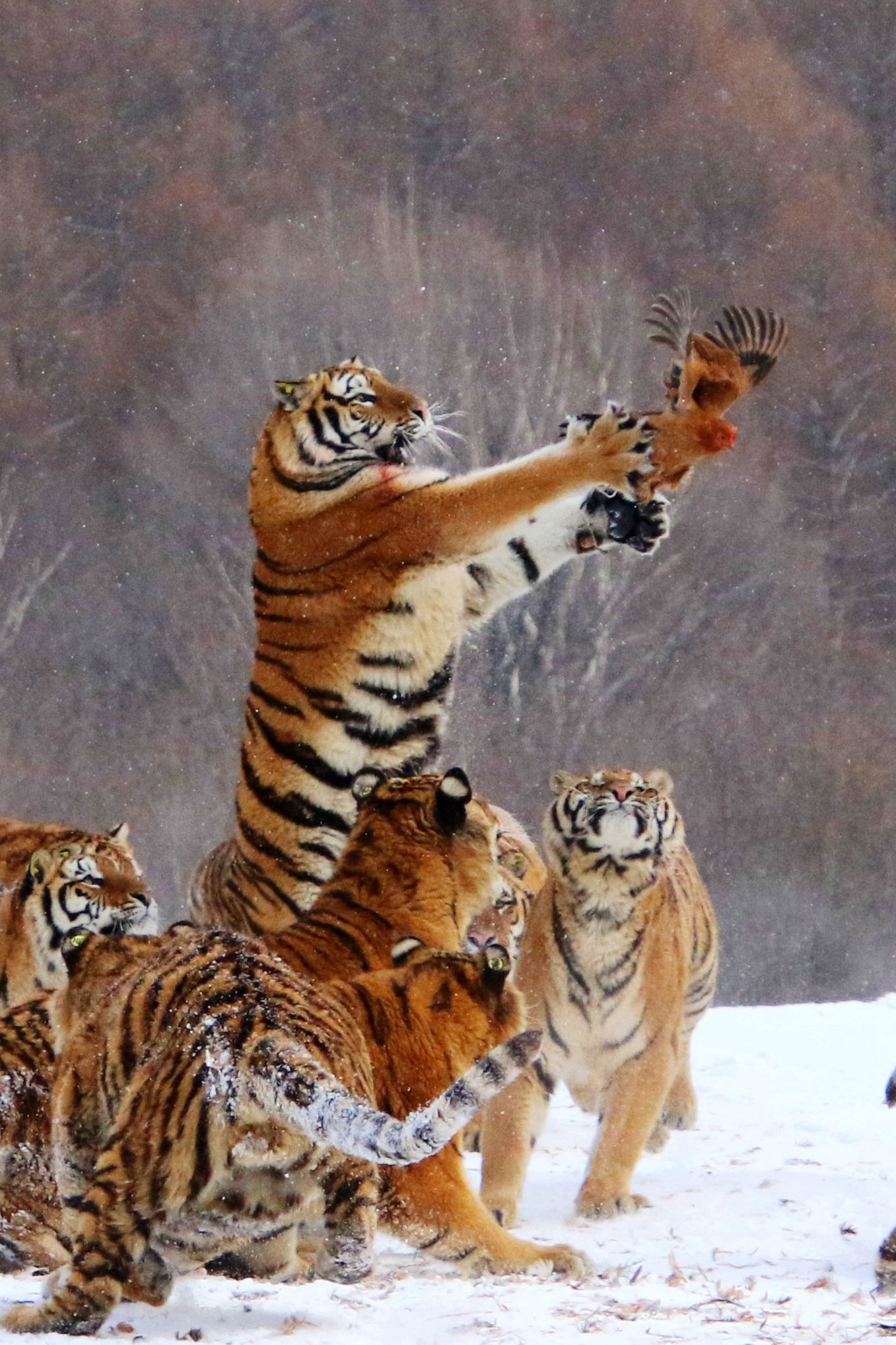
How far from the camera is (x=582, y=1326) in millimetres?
2887

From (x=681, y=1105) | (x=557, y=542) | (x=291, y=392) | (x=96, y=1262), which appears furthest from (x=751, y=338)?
(x=96, y=1262)

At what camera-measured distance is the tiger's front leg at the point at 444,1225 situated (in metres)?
3.45

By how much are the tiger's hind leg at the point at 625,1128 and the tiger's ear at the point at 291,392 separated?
5.54 feet

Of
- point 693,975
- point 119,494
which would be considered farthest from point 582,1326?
point 119,494

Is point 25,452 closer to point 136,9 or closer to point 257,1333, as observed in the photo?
point 136,9

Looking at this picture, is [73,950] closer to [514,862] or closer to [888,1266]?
[888,1266]

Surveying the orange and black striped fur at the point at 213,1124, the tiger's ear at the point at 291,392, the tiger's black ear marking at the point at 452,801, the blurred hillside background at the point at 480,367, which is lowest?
the orange and black striped fur at the point at 213,1124

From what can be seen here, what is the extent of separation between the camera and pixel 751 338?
14.5 ft

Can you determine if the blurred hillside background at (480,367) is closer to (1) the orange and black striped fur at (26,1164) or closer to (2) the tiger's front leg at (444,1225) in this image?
(1) the orange and black striped fur at (26,1164)

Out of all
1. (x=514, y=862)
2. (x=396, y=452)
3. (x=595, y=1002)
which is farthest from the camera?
(x=514, y=862)

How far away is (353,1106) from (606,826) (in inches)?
87.8

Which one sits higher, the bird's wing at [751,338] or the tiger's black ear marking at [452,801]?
the bird's wing at [751,338]

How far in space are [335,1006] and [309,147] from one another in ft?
43.2

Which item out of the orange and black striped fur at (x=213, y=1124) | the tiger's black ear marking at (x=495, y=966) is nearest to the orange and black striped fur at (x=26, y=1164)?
the orange and black striped fur at (x=213, y=1124)
